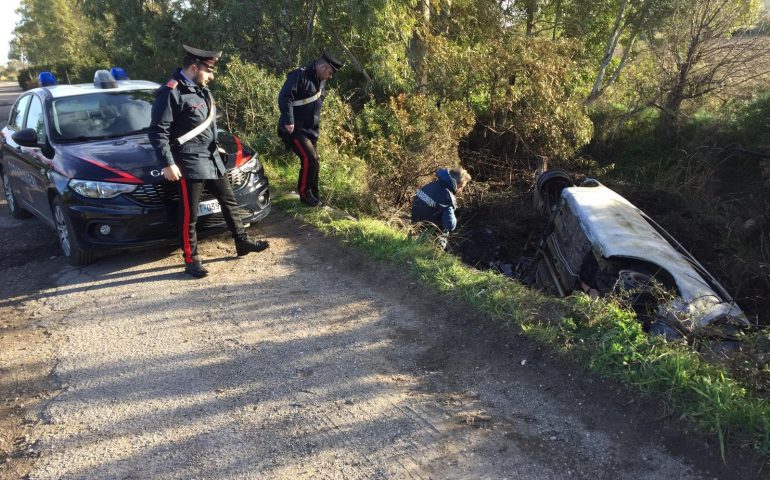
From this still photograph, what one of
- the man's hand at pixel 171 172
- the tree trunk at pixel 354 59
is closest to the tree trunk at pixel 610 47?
the tree trunk at pixel 354 59

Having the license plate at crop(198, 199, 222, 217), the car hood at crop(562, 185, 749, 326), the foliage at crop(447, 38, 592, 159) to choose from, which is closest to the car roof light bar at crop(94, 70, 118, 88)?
the license plate at crop(198, 199, 222, 217)

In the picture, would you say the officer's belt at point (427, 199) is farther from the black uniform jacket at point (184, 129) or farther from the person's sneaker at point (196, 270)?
the person's sneaker at point (196, 270)

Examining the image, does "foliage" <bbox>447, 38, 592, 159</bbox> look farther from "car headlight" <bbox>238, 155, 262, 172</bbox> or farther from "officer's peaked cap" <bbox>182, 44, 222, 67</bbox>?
"officer's peaked cap" <bbox>182, 44, 222, 67</bbox>

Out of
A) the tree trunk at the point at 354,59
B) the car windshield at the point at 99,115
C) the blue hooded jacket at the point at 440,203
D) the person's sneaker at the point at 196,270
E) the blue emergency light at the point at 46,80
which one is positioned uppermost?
the tree trunk at the point at 354,59

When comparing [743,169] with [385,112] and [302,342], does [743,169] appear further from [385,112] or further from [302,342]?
[302,342]

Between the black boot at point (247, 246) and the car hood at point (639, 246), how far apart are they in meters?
3.37

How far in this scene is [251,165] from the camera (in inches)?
233

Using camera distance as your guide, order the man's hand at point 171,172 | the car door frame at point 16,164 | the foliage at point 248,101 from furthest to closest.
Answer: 1. the foliage at point 248,101
2. the car door frame at point 16,164
3. the man's hand at point 171,172

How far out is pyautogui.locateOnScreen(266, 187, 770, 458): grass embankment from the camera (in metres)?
2.82

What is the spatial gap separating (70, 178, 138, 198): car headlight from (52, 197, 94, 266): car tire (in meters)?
0.34

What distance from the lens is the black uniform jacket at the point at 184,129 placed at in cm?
465

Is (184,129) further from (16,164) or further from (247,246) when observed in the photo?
(16,164)

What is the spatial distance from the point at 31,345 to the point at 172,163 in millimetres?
1831

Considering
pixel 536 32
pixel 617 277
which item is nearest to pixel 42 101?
pixel 617 277
